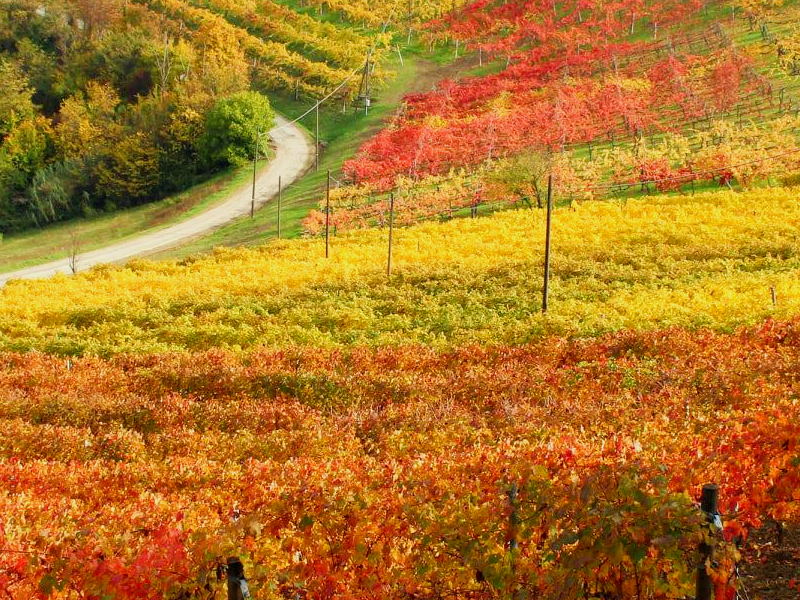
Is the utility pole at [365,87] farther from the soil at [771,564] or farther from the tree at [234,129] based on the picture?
the soil at [771,564]

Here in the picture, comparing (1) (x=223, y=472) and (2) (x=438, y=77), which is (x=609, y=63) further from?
(1) (x=223, y=472)

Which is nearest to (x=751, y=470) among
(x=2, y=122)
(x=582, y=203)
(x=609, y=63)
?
(x=582, y=203)

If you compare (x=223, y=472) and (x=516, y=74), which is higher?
(x=516, y=74)

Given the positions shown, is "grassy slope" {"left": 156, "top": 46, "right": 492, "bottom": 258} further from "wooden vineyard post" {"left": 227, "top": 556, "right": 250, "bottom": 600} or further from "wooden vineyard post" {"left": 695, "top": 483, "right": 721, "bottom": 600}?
"wooden vineyard post" {"left": 695, "top": 483, "right": 721, "bottom": 600}

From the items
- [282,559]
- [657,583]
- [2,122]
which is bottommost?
[282,559]

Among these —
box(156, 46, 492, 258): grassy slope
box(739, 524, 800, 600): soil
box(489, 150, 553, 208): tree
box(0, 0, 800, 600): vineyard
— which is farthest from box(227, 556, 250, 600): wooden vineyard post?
box(156, 46, 492, 258): grassy slope

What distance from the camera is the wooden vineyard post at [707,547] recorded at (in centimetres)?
555

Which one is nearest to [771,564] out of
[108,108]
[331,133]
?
[331,133]

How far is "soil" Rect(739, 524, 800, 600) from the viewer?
24.7ft

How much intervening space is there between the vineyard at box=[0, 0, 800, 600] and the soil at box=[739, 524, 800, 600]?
5cm

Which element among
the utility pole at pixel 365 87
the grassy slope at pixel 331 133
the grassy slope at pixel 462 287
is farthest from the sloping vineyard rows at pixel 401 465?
the utility pole at pixel 365 87

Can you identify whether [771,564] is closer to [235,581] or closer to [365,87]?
[235,581]

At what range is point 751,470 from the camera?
8.63 metres

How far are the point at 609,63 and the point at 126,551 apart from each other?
70503 mm
